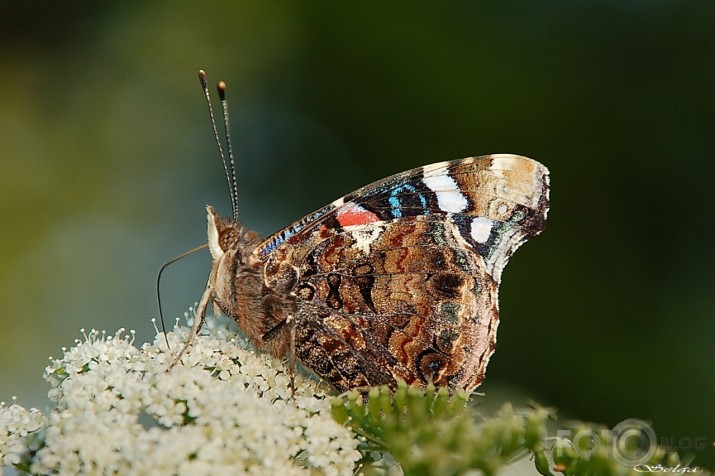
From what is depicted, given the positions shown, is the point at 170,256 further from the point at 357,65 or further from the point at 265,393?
the point at 265,393

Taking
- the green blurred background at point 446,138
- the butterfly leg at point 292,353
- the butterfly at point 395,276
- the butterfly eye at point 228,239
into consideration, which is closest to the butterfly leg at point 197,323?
the butterfly at point 395,276

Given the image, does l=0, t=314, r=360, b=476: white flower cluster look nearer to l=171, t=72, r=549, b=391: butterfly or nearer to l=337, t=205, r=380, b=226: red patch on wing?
l=171, t=72, r=549, b=391: butterfly

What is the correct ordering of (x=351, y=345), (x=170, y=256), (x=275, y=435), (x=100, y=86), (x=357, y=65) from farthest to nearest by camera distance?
(x=170, y=256), (x=100, y=86), (x=357, y=65), (x=351, y=345), (x=275, y=435)

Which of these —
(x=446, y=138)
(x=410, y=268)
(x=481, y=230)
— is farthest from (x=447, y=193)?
(x=446, y=138)

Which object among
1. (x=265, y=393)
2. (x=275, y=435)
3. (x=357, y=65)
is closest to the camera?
(x=275, y=435)

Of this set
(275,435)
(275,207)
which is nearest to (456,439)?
(275,435)

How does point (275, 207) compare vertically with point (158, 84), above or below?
below
